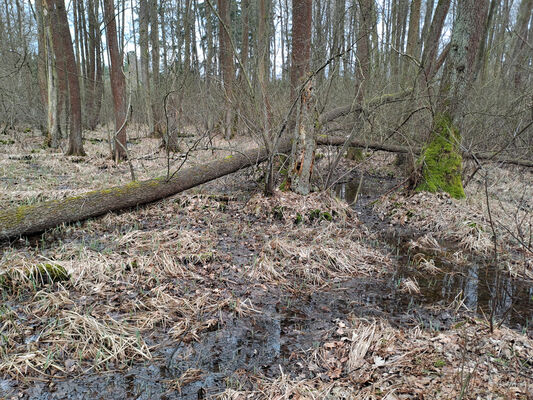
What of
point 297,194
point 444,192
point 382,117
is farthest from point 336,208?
point 382,117

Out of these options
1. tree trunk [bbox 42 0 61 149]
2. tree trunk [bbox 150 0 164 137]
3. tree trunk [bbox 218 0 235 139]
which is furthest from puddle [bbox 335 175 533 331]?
tree trunk [bbox 150 0 164 137]

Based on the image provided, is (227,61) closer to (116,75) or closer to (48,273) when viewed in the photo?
(116,75)

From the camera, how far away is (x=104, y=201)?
237 inches

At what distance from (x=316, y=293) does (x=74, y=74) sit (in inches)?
425

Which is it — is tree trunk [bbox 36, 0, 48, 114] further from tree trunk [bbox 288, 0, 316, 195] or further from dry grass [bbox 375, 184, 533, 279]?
dry grass [bbox 375, 184, 533, 279]

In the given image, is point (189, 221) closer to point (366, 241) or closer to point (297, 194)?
point (297, 194)

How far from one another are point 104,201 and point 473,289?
A: 573 centimetres

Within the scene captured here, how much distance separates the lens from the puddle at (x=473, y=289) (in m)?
3.87

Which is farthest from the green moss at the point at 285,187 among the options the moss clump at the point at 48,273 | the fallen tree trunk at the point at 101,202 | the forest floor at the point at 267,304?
the moss clump at the point at 48,273

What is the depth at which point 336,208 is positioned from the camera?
708 centimetres

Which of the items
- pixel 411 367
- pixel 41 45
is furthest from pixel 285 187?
pixel 41 45

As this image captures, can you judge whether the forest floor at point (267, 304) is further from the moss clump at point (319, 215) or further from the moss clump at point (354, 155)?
the moss clump at point (354, 155)

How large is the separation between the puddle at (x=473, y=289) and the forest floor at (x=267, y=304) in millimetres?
28

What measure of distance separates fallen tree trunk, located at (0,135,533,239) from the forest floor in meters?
0.20
